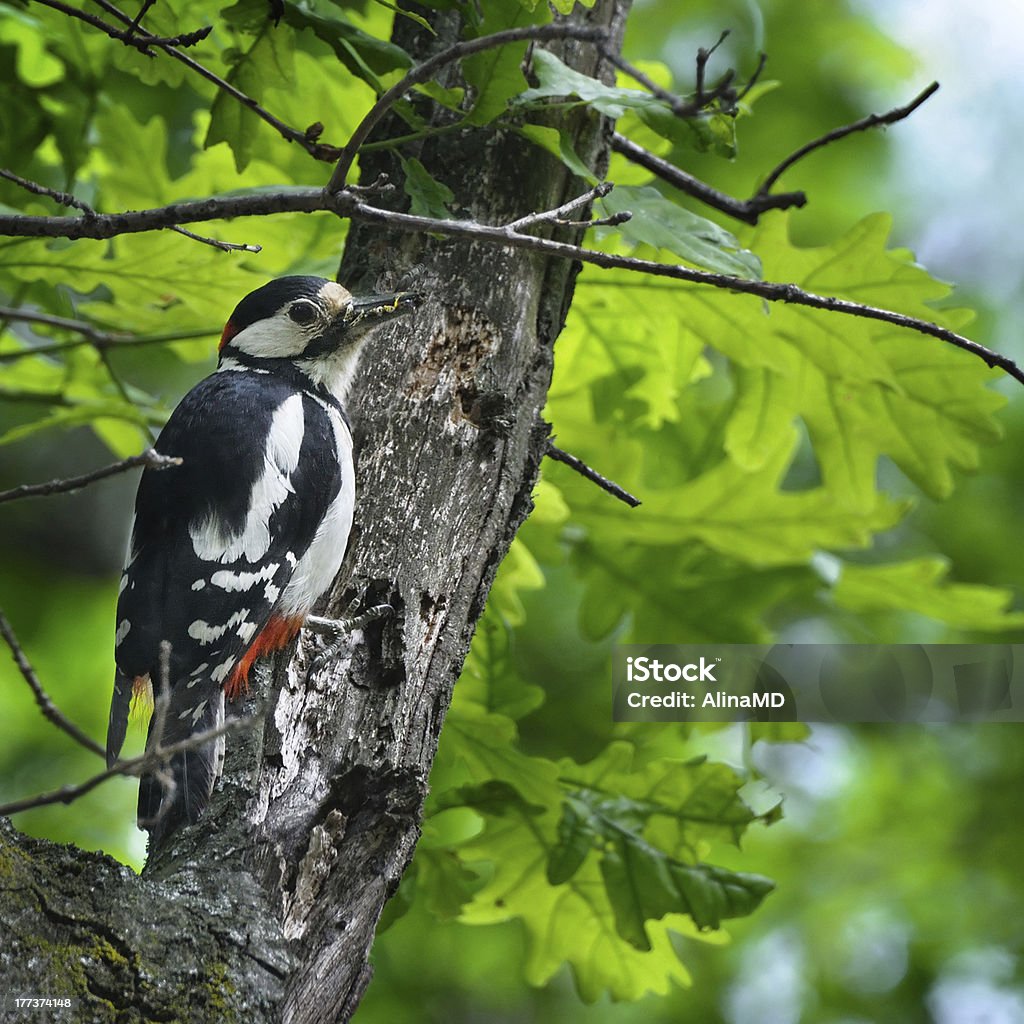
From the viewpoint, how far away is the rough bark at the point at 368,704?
1.25 meters

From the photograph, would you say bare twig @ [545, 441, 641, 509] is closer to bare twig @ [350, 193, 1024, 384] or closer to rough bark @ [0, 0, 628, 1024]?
rough bark @ [0, 0, 628, 1024]

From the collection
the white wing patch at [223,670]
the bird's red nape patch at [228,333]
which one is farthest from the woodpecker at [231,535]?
the bird's red nape patch at [228,333]

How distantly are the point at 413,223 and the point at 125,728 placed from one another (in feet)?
2.81

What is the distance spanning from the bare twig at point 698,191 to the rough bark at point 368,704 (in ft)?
0.52

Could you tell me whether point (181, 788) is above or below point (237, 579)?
below

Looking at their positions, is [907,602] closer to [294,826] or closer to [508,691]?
[508,691]

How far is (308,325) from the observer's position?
2123 millimetres

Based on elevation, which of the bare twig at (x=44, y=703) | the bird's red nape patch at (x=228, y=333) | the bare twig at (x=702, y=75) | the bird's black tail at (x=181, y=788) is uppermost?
the bare twig at (x=702, y=75)

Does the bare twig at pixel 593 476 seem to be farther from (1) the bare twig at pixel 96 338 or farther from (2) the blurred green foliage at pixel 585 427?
(1) the bare twig at pixel 96 338

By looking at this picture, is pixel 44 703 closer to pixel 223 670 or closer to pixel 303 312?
pixel 223 670

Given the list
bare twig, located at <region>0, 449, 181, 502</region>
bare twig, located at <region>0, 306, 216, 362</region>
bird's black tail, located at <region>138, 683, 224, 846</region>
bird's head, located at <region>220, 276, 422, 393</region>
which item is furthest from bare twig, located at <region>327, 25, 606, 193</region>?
bare twig, located at <region>0, 306, 216, 362</region>

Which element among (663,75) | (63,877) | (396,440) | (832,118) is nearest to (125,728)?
(63,877)

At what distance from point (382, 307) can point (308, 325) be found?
12.2 inches

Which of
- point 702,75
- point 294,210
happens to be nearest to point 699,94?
point 702,75
